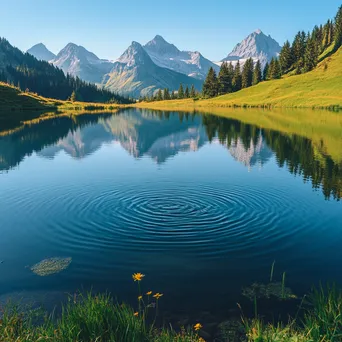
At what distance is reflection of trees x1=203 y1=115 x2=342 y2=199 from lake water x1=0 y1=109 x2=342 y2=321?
0.24 meters

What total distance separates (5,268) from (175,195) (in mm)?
15224

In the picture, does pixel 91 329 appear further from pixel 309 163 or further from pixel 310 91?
pixel 310 91

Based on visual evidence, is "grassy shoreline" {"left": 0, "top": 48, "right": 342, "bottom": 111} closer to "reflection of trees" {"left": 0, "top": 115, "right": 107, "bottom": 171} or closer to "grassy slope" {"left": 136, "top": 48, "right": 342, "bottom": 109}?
"grassy slope" {"left": 136, "top": 48, "right": 342, "bottom": 109}

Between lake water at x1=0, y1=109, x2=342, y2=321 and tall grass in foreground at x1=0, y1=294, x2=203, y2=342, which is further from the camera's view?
lake water at x1=0, y1=109, x2=342, y2=321

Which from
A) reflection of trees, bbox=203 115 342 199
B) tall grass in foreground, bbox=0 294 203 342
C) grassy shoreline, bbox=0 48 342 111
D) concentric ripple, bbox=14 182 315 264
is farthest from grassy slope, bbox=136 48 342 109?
tall grass in foreground, bbox=0 294 203 342

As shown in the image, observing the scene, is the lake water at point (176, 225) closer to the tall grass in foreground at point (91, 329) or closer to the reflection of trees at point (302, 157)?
the reflection of trees at point (302, 157)

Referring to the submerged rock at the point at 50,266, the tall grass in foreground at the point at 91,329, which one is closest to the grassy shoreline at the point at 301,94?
the submerged rock at the point at 50,266

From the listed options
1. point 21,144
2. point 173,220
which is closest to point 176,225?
point 173,220

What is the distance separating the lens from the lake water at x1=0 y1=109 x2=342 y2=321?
1516 centimetres

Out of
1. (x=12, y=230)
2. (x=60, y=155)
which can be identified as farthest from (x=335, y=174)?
(x=60, y=155)

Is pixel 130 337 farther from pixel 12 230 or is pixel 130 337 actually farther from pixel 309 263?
pixel 12 230

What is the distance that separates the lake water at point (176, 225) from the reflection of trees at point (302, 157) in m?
0.24

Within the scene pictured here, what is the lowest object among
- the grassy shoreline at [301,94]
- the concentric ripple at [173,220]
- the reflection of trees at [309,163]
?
the concentric ripple at [173,220]

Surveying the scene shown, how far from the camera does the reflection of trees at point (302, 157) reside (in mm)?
32156
